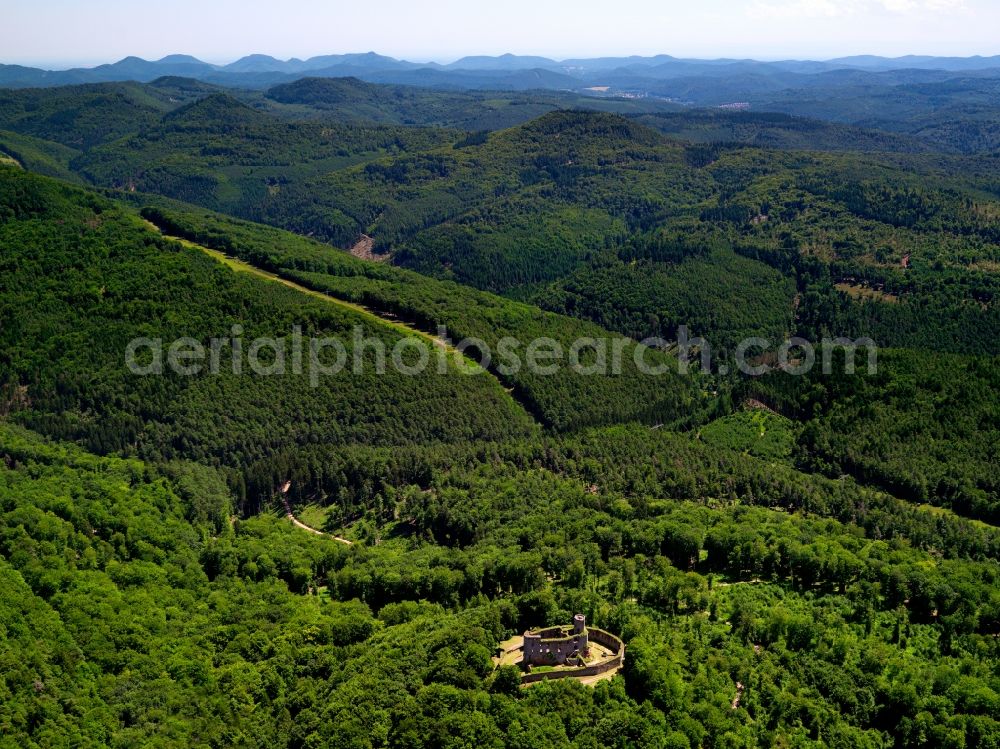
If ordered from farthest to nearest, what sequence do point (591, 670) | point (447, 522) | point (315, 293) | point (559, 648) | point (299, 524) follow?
1. point (315, 293)
2. point (299, 524)
3. point (447, 522)
4. point (559, 648)
5. point (591, 670)

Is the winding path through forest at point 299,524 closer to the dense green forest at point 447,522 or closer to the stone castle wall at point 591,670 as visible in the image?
the dense green forest at point 447,522

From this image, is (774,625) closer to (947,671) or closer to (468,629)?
(947,671)

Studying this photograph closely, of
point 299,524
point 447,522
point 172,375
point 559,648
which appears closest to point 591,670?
point 559,648

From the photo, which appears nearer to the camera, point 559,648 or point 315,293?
point 559,648

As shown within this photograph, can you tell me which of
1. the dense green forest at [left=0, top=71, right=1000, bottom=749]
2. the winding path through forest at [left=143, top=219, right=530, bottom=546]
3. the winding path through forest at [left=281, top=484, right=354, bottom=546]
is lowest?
the winding path through forest at [left=281, top=484, right=354, bottom=546]

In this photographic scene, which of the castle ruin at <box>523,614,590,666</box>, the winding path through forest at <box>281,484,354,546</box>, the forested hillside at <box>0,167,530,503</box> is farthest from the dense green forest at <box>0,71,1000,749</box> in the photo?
the castle ruin at <box>523,614,590,666</box>

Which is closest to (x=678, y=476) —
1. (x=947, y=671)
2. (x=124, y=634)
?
(x=947, y=671)

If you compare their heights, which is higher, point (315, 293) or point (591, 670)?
point (315, 293)

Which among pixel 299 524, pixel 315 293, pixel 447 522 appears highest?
pixel 315 293

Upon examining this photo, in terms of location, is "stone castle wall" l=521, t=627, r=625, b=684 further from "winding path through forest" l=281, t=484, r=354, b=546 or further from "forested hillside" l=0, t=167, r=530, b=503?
"forested hillside" l=0, t=167, r=530, b=503

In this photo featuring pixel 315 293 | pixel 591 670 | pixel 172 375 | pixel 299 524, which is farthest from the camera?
pixel 315 293

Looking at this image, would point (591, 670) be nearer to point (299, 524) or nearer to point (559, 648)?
point (559, 648)
